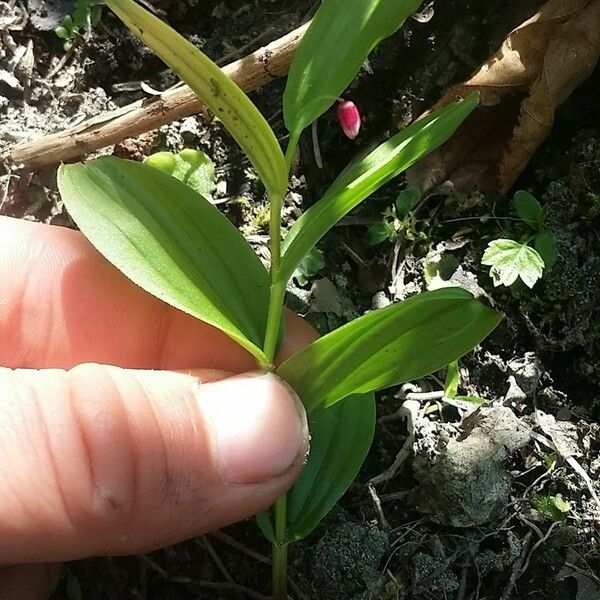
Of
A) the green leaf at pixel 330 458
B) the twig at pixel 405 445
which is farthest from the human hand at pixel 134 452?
the twig at pixel 405 445

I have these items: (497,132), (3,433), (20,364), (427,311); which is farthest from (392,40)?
(3,433)

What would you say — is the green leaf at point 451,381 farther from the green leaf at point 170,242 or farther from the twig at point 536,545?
the green leaf at point 170,242

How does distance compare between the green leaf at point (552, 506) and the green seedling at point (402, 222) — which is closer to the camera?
the green leaf at point (552, 506)

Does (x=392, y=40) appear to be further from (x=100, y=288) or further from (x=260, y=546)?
(x=260, y=546)

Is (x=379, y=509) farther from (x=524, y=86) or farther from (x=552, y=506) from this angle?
(x=524, y=86)

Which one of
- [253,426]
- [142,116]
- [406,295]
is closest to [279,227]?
[253,426]

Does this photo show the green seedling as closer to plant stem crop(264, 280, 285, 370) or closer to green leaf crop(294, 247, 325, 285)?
green leaf crop(294, 247, 325, 285)
